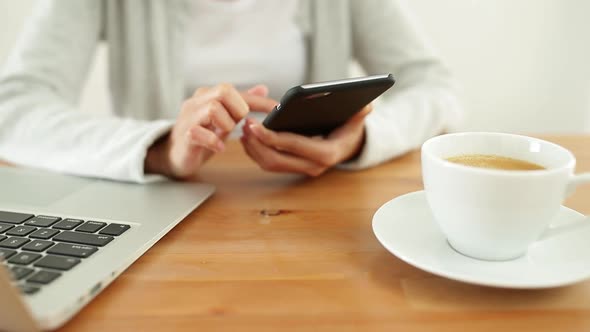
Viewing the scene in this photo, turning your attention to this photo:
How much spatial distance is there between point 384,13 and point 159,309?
717mm

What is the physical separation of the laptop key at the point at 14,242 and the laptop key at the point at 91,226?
4cm

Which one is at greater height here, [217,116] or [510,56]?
[217,116]

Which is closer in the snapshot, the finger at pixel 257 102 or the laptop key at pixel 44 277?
the laptop key at pixel 44 277

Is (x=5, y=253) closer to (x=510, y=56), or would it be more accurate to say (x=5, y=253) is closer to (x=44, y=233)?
(x=44, y=233)

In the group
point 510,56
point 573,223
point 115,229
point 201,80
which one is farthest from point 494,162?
point 510,56

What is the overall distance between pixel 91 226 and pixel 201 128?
143 mm

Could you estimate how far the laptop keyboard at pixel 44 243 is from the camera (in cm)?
31

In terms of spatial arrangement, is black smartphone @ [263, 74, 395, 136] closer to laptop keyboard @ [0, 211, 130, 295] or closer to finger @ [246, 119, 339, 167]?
A: finger @ [246, 119, 339, 167]

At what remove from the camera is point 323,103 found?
0.44m

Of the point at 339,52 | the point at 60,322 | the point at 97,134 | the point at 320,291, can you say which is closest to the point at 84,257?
the point at 60,322

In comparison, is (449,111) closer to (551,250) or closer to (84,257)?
(551,250)

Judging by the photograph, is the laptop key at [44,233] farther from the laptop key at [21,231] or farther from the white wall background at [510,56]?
the white wall background at [510,56]

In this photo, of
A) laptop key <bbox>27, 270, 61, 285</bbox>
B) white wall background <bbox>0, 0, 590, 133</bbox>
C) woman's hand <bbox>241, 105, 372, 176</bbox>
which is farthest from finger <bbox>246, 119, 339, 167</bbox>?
white wall background <bbox>0, 0, 590, 133</bbox>

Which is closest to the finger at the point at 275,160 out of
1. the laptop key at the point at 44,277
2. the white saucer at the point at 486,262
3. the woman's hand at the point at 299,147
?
the woman's hand at the point at 299,147
